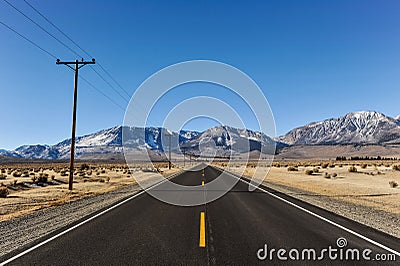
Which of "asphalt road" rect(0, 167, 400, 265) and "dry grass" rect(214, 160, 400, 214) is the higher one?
"asphalt road" rect(0, 167, 400, 265)

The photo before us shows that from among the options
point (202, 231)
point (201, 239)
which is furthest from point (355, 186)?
point (201, 239)

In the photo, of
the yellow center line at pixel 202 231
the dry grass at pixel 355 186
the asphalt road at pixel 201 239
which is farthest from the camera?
the dry grass at pixel 355 186

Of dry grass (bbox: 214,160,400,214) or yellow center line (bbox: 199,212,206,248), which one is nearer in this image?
yellow center line (bbox: 199,212,206,248)

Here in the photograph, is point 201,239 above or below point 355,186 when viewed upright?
above

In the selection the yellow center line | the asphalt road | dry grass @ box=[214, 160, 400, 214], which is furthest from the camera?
dry grass @ box=[214, 160, 400, 214]

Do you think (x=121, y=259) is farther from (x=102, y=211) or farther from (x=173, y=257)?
(x=102, y=211)

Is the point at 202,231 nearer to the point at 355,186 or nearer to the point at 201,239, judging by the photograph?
the point at 201,239

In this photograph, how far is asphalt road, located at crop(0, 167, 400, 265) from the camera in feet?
19.7

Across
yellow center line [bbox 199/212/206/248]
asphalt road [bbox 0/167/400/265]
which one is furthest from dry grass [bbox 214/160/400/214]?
yellow center line [bbox 199/212/206/248]

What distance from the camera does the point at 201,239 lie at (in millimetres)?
7438

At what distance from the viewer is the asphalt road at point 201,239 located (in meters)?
6.00

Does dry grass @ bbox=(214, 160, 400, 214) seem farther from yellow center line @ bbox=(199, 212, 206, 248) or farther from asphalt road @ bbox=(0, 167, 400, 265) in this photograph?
yellow center line @ bbox=(199, 212, 206, 248)

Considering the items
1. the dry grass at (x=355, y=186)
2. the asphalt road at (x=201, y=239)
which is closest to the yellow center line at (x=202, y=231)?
the asphalt road at (x=201, y=239)

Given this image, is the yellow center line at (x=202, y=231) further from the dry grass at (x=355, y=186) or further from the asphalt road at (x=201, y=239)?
the dry grass at (x=355, y=186)
